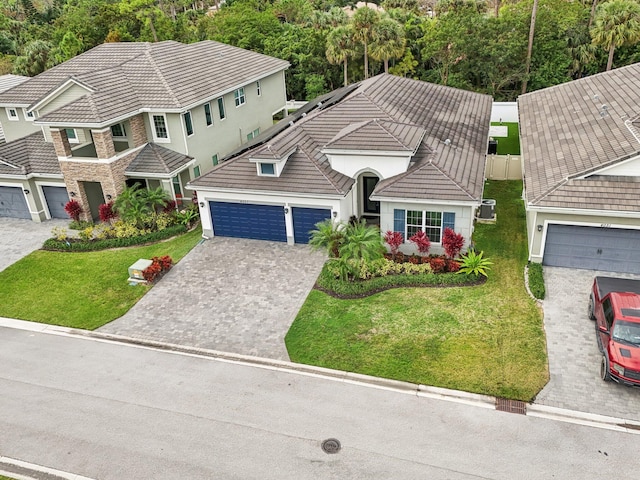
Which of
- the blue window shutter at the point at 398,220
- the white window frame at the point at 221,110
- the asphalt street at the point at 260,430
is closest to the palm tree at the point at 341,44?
the white window frame at the point at 221,110

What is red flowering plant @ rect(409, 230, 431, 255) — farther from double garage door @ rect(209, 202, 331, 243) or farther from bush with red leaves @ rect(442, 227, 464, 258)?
double garage door @ rect(209, 202, 331, 243)

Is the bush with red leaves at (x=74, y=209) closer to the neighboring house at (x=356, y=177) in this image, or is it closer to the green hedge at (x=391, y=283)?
the neighboring house at (x=356, y=177)

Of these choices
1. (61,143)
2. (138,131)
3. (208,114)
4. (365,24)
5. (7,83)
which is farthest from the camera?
(365,24)

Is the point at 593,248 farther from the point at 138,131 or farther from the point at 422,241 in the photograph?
the point at 138,131

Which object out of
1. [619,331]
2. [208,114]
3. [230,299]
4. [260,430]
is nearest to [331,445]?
[260,430]

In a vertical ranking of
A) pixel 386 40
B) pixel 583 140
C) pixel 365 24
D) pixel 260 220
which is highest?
pixel 365 24

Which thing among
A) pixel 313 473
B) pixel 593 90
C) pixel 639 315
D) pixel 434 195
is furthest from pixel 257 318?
pixel 593 90

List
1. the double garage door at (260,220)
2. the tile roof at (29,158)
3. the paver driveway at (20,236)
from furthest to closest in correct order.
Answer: the tile roof at (29,158)
the paver driveway at (20,236)
the double garage door at (260,220)
